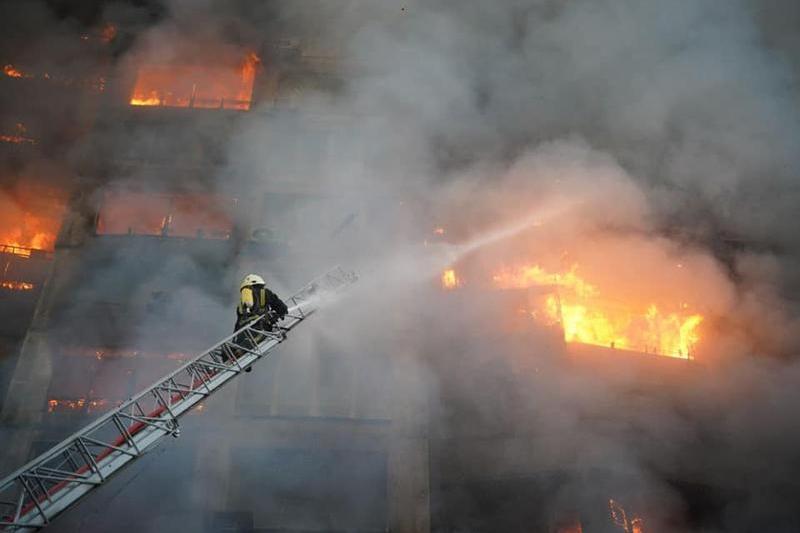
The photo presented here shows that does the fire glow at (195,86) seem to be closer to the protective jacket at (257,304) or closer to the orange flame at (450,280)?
the orange flame at (450,280)

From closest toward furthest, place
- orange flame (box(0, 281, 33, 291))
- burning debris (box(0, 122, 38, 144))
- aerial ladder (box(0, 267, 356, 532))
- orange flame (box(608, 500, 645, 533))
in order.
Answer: aerial ladder (box(0, 267, 356, 532)), orange flame (box(608, 500, 645, 533)), orange flame (box(0, 281, 33, 291)), burning debris (box(0, 122, 38, 144))

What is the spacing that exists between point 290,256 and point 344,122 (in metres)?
4.01

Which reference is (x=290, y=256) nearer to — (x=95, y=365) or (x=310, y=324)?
(x=310, y=324)

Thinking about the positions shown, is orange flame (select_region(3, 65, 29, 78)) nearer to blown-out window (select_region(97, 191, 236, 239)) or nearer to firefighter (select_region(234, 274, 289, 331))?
blown-out window (select_region(97, 191, 236, 239))

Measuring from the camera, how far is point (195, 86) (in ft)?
44.5

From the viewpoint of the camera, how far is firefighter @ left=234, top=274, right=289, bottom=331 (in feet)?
21.4

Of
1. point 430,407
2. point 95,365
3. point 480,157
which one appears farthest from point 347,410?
point 480,157

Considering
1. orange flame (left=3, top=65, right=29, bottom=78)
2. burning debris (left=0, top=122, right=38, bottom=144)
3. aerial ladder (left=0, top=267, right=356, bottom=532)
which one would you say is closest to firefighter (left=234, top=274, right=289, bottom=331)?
aerial ladder (left=0, top=267, right=356, bottom=532)

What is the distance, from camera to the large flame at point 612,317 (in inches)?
467

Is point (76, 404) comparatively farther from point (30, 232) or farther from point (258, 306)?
point (30, 232)

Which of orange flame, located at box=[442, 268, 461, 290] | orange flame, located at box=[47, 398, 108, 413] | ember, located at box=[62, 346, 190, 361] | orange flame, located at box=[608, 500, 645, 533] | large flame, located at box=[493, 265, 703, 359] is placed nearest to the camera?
orange flame, located at box=[608, 500, 645, 533]

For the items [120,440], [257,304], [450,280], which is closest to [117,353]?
[257,304]

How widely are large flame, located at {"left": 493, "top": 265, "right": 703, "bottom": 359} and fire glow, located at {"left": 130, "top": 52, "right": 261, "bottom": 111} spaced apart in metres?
8.55

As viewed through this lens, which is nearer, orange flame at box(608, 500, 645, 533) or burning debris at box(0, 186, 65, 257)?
orange flame at box(608, 500, 645, 533)
